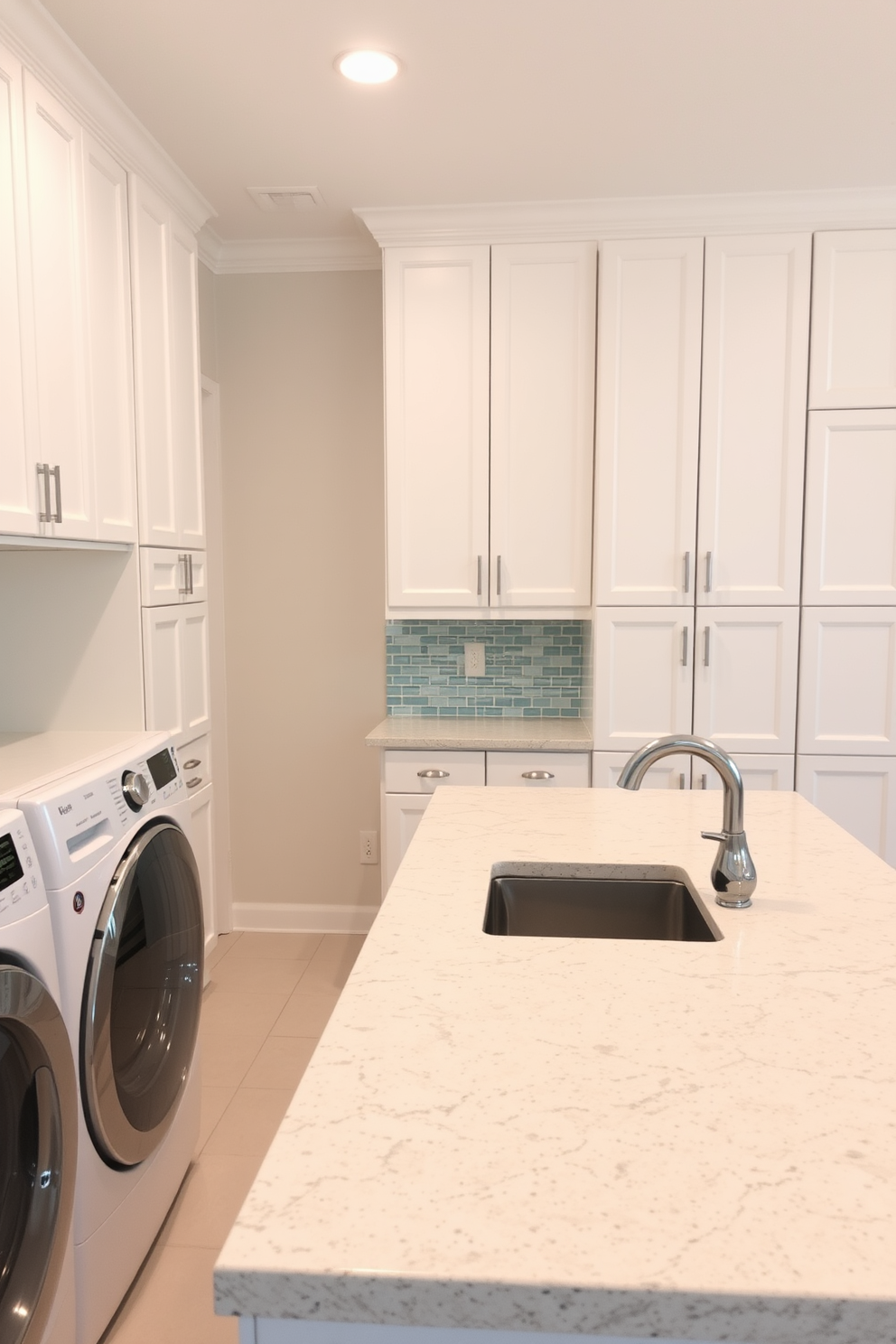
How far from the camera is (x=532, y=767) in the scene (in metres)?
3.06

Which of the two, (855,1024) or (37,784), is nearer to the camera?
(855,1024)

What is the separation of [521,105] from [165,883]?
207 centimetres

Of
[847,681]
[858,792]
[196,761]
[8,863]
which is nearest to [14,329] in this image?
[8,863]

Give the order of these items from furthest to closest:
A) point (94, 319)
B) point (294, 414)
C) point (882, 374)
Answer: point (294, 414) < point (882, 374) < point (94, 319)

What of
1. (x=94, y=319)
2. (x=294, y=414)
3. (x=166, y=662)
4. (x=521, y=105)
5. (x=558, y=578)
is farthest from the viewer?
(x=294, y=414)

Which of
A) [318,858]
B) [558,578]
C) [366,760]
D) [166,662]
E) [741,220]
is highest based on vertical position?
[741,220]

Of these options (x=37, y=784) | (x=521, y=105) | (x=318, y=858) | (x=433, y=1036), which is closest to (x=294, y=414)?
(x=521, y=105)

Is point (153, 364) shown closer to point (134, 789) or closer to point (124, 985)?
point (134, 789)

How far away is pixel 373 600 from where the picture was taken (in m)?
3.58

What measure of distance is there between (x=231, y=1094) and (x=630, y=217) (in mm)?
2882

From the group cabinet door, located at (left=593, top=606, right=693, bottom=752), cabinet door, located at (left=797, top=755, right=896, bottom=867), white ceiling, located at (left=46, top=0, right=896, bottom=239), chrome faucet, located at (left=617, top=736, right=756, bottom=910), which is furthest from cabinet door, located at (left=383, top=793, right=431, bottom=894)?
white ceiling, located at (left=46, top=0, right=896, bottom=239)

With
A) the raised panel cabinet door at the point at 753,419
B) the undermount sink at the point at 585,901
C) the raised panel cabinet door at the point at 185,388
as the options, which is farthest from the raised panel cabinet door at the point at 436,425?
the undermount sink at the point at 585,901

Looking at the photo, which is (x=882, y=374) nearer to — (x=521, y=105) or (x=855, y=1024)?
(x=521, y=105)

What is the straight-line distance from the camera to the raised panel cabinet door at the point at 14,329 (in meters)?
1.80
